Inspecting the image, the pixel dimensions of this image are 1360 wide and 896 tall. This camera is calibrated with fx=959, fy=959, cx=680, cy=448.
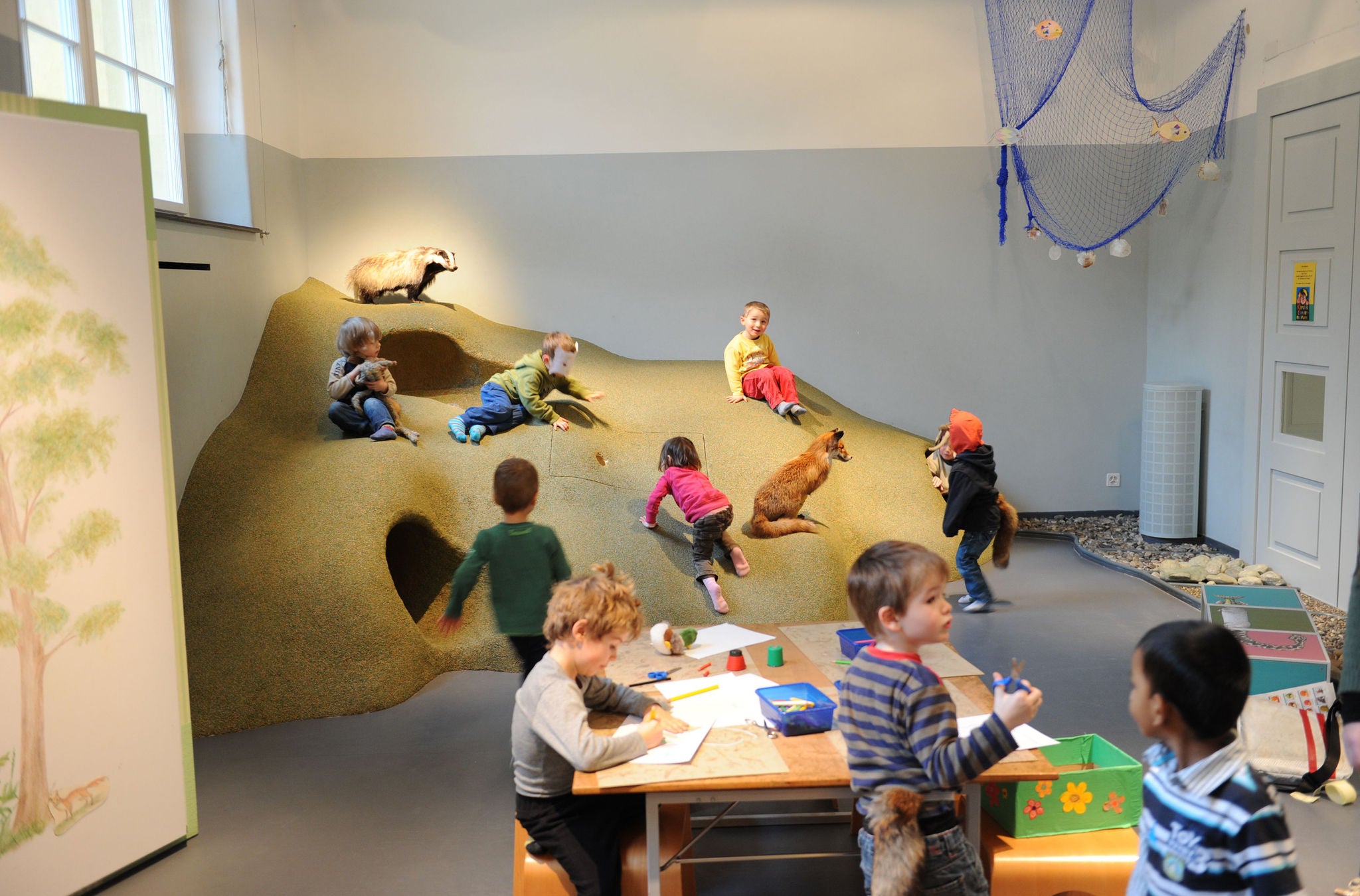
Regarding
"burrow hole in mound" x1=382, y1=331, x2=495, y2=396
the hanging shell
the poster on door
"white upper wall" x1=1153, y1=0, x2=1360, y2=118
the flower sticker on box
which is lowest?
the flower sticker on box

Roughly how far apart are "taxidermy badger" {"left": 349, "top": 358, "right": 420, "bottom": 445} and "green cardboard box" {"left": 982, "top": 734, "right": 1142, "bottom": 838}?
4369 millimetres

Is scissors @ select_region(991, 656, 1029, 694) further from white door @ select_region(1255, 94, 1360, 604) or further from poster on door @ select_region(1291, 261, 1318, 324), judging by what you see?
poster on door @ select_region(1291, 261, 1318, 324)

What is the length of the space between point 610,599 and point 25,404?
6.13 feet

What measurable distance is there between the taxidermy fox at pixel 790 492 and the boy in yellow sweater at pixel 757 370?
88 centimetres

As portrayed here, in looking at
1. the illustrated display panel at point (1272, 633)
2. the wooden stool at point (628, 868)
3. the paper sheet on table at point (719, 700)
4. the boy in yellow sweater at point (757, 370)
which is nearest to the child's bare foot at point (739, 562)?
the boy in yellow sweater at point (757, 370)

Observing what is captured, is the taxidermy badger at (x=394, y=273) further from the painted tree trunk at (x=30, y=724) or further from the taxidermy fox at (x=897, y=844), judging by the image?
the taxidermy fox at (x=897, y=844)

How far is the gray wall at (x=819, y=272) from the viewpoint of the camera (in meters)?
7.88

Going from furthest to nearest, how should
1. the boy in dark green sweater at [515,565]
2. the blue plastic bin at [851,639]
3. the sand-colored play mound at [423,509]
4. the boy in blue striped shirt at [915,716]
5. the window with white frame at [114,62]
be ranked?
1. the window with white frame at [114,62]
2. the sand-colored play mound at [423,509]
3. the boy in dark green sweater at [515,565]
4. the blue plastic bin at [851,639]
5. the boy in blue striped shirt at [915,716]

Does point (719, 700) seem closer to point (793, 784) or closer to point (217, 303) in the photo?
point (793, 784)

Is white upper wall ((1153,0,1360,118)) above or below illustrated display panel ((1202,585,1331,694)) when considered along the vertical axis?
above

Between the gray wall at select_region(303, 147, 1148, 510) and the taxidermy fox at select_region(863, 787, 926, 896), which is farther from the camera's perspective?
the gray wall at select_region(303, 147, 1148, 510)

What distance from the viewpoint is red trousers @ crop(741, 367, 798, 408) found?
6.95 metres

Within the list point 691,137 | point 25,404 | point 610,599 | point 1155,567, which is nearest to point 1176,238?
point 1155,567

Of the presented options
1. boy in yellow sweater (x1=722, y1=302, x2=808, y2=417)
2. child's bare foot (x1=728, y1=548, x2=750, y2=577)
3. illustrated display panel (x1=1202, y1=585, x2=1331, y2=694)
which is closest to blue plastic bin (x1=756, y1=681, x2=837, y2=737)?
illustrated display panel (x1=1202, y1=585, x2=1331, y2=694)
